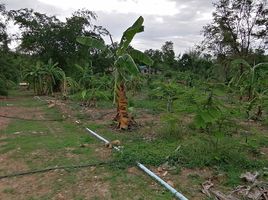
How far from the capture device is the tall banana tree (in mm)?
7355

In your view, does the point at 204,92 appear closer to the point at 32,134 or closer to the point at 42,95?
the point at 32,134

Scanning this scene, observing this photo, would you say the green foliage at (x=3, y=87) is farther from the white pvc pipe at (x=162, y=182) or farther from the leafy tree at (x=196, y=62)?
the leafy tree at (x=196, y=62)

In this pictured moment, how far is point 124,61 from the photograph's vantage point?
733 centimetres

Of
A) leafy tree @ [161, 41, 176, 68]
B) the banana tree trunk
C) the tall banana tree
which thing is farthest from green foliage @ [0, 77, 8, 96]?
leafy tree @ [161, 41, 176, 68]

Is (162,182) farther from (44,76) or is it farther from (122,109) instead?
(44,76)

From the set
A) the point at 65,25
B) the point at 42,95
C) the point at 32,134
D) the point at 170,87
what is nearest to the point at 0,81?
the point at 42,95

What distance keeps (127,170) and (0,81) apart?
1368cm

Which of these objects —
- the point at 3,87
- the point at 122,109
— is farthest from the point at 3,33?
the point at 122,109

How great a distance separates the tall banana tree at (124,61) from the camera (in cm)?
736

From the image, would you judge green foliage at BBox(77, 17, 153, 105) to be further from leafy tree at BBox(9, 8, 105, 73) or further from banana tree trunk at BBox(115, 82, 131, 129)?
leafy tree at BBox(9, 8, 105, 73)

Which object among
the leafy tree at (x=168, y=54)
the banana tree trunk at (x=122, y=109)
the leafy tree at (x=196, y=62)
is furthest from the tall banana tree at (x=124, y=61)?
the leafy tree at (x=168, y=54)

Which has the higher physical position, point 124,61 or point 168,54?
point 168,54

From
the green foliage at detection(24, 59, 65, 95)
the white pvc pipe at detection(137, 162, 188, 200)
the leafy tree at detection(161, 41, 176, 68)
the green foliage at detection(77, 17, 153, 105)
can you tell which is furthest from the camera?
the leafy tree at detection(161, 41, 176, 68)

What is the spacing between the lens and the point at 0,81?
16.9 meters
